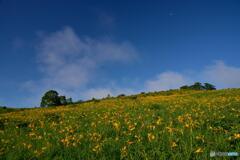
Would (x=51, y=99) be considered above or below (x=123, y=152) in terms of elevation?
above

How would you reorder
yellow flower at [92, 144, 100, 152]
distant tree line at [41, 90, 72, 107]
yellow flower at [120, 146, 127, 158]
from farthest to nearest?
distant tree line at [41, 90, 72, 107] < yellow flower at [92, 144, 100, 152] < yellow flower at [120, 146, 127, 158]

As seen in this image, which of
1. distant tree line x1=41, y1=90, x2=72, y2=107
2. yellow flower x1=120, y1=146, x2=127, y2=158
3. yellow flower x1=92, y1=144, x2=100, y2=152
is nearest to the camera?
yellow flower x1=120, y1=146, x2=127, y2=158

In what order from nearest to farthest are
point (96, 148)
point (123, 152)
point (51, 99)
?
point (123, 152) → point (96, 148) → point (51, 99)

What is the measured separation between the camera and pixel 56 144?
10586 millimetres

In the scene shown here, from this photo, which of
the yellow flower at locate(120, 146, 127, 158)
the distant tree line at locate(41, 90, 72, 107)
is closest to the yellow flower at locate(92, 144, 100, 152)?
the yellow flower at locate(120, 146, 127, 158)

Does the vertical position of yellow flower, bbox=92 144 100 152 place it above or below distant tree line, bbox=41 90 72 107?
below

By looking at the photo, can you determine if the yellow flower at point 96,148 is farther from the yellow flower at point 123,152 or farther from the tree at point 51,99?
the tree at point 51,99

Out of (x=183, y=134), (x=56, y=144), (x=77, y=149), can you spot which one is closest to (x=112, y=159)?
(x=77, y=149)

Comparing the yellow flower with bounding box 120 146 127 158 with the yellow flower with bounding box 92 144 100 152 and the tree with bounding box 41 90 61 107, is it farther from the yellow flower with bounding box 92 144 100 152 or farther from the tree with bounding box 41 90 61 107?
the tree with bounding box 41 90 61 107

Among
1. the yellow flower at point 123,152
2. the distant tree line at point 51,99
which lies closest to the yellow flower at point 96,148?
the yellow flower at point 123,152

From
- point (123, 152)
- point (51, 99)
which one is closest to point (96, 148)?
point (123, 152)

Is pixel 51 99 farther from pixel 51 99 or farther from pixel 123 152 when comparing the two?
pixel 123 152

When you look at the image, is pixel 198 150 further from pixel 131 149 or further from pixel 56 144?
pixel 56 144

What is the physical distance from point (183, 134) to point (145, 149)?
1399mm
